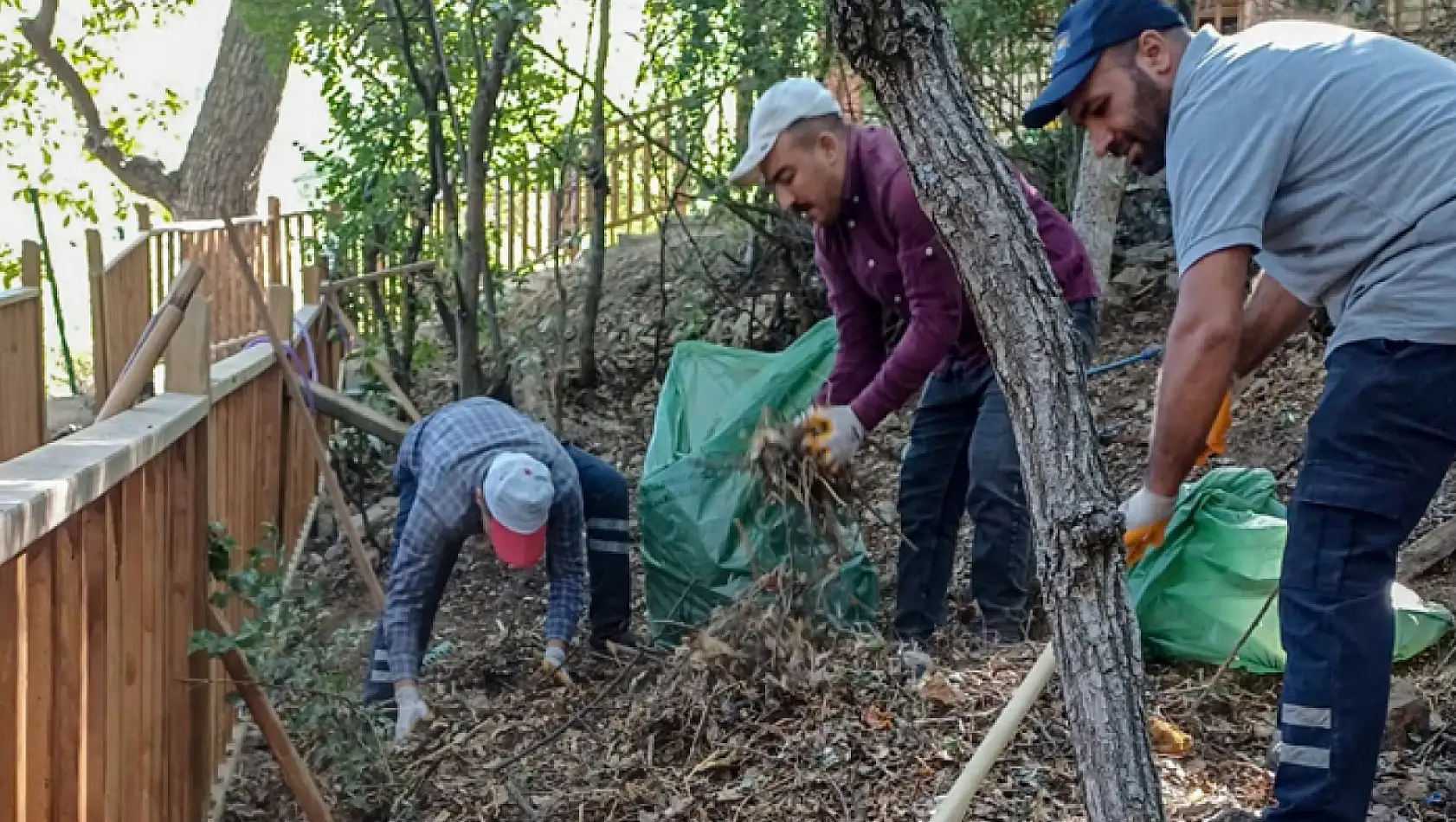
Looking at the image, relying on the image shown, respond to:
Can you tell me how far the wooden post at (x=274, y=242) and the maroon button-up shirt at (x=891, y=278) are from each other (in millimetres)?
7760

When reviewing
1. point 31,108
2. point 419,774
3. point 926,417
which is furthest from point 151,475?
point 31,108

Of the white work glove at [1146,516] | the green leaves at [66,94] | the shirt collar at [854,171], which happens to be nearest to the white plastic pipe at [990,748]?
the white work glove at [1146,516]

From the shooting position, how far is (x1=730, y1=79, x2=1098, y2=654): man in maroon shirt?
12.0 ft

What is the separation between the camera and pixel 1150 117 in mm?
2512

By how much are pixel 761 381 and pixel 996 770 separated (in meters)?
1.81

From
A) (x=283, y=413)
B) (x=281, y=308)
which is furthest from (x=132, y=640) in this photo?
(x=281, y=308)

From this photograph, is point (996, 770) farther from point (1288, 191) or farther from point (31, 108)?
point (31, 108)

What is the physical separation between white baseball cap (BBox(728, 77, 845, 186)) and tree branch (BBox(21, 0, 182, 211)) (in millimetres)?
11296

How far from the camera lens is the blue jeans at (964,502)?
3.77m

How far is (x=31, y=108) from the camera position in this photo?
49.1 feet

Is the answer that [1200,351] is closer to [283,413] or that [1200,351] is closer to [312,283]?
[283,413]

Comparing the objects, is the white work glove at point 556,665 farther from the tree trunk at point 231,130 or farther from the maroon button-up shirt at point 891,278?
the tree trunk at point 231,130

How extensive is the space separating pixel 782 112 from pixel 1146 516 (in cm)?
161

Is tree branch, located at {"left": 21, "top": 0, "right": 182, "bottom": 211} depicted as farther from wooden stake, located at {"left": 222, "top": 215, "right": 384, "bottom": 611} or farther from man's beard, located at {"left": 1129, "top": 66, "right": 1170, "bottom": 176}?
man's beard, located at {"left": 1129, "top": 66, "right": 1170, "bottom": 176}
